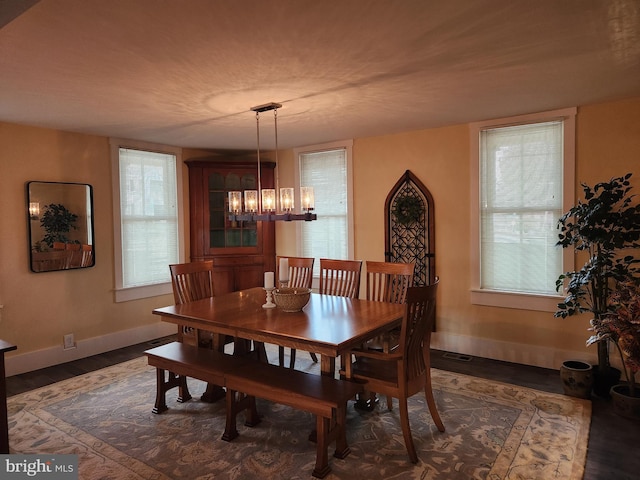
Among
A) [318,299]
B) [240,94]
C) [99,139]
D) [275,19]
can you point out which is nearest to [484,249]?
[318,299]

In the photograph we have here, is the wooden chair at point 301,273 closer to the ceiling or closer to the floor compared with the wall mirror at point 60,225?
closer to the floor

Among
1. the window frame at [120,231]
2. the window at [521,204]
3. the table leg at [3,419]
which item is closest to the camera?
the table leg at [3,419]

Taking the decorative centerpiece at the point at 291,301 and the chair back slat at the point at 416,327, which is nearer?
the chair back slat at the point at 416,327

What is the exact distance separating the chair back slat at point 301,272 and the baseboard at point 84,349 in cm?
192

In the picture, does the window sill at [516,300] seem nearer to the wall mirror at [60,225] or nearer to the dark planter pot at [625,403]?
the dark planter pot at [625,403]

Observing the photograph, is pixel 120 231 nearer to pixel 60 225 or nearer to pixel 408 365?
pixel 60 225

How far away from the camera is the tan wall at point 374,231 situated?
3570mm

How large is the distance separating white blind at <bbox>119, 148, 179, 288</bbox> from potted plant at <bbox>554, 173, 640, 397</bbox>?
4148 mm

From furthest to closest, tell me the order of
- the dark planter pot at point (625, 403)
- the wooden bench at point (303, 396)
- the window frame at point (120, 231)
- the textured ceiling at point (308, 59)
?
the window frame at point (120, 231)
the dark planter pot at point (625, 403)
the wooden bench at point (303, 396)
the textured ceiling at point (308, 59)

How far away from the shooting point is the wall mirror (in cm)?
394

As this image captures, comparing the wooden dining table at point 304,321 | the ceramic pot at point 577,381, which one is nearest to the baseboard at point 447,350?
the ceramic pot at point 577,381

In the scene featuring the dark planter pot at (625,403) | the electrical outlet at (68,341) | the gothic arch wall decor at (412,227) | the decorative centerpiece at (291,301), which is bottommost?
the dark planter pot at (625,403)

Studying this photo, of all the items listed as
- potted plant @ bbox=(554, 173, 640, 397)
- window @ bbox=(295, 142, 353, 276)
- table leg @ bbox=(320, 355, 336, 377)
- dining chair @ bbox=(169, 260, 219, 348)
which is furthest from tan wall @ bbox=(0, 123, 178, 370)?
potted plant @ bbox=(554, 173, 640, 397)

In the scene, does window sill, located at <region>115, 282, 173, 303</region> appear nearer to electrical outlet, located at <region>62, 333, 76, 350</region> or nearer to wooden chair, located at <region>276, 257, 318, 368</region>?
electrical outlet, located at <region>62, 333, 76, 350</region>
